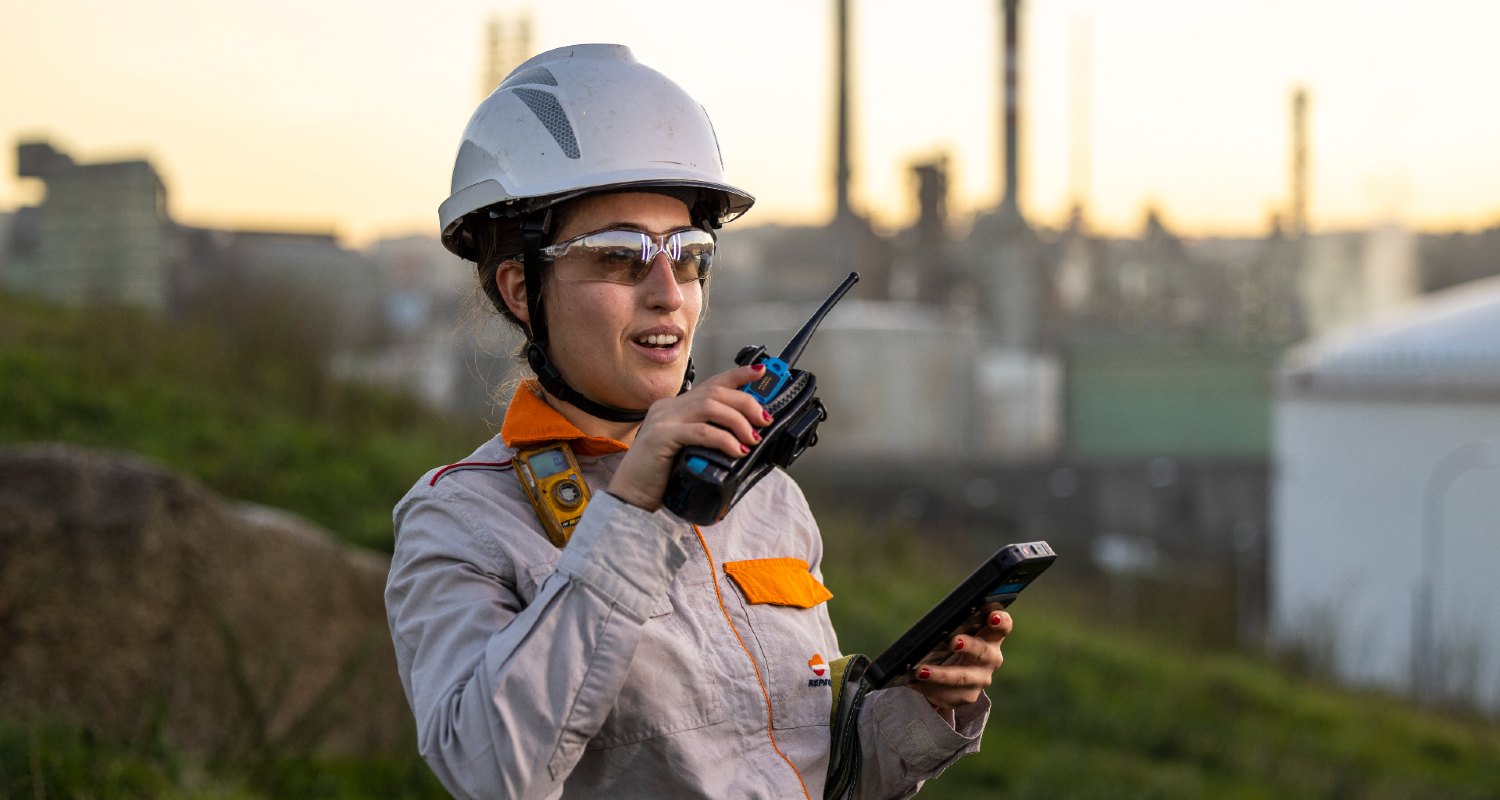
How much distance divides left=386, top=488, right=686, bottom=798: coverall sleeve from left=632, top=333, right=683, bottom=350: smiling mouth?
337mm

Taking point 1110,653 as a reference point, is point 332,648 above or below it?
above

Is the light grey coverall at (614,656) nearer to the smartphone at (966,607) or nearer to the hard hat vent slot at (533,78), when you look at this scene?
the smartphone at (966,607)

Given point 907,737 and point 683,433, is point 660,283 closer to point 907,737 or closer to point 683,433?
point 683,433

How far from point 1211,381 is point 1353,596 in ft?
50.1

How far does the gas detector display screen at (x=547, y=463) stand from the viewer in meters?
1.89

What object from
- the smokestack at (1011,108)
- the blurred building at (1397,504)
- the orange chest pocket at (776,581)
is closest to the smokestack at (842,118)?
the smokestack at (1011,108)

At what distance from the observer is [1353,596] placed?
1667 cm

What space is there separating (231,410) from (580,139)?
10.5 meters

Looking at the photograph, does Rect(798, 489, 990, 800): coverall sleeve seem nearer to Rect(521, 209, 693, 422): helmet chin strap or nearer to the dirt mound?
Rect(521, 209, 693, 422): helmet chin strap

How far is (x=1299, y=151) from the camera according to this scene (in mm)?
50594

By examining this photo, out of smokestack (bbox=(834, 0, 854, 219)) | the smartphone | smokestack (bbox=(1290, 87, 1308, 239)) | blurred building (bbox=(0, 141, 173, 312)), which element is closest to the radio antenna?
the smartphone

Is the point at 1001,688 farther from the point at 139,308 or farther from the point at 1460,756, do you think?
the point at 139,308

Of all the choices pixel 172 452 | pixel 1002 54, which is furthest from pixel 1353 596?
pixel 1002 54

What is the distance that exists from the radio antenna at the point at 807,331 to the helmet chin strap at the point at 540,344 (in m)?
0.17
